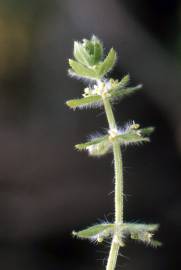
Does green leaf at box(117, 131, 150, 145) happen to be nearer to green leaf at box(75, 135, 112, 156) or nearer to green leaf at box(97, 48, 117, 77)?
green leaf at box(75, 135, 112, 156)

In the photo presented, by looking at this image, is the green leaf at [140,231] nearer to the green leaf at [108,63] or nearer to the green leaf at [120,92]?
the green leaf at [120,92]

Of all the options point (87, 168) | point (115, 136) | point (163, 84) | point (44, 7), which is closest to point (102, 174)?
point (87, 168)

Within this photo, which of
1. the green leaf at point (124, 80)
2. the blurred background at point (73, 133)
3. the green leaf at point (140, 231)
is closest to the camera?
the green leaf at point (140, 231)

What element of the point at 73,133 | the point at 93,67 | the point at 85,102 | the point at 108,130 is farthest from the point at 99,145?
the point at 73,133

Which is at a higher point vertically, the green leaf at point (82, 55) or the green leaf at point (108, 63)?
the green leaf at point (82, 55)

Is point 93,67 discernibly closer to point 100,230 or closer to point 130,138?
point 130,138

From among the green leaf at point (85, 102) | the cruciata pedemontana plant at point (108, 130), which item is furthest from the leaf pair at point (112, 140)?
the green leaf at point (85, 102)

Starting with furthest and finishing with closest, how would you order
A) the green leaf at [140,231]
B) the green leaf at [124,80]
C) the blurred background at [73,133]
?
1. the blurred background at [73,133]
2. the green leaf at [124,80]
3. the green leaf at [140,231]
